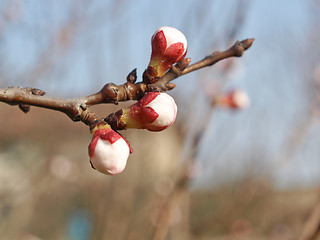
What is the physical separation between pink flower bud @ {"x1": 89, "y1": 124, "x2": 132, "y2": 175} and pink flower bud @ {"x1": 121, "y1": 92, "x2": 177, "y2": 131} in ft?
0.23

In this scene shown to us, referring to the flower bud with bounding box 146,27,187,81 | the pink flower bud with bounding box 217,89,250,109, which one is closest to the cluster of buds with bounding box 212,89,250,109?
the pink flower bud with bounding box 217,89,250,109

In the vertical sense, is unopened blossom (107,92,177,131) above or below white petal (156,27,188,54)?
below

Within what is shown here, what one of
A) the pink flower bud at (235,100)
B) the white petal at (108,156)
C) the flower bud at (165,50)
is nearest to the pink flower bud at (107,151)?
the white petal at (108,156)

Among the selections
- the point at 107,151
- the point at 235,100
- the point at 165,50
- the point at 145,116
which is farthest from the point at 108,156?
the point at 235,100

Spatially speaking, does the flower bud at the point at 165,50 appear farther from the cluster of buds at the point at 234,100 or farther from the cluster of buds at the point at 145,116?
the cluster of buds at the point at 234,100

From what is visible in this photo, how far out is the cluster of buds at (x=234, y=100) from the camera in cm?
254

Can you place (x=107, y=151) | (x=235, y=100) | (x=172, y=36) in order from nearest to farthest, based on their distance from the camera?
(x=107, y=151)
(x=172, y=36)
(x=235, y=100)

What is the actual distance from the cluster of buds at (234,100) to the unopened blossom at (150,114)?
1.75 m

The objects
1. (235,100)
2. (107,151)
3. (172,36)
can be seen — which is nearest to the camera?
(107,151)

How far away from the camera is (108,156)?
77 centimetres

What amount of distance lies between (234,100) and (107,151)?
1.90 meters

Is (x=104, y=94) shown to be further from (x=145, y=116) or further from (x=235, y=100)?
(x=235, y=100)

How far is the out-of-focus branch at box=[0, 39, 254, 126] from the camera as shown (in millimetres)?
714

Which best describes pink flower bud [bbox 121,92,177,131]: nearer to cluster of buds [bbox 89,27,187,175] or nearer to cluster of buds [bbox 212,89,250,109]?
cluster of buds [bbox 89,27,187,175]
